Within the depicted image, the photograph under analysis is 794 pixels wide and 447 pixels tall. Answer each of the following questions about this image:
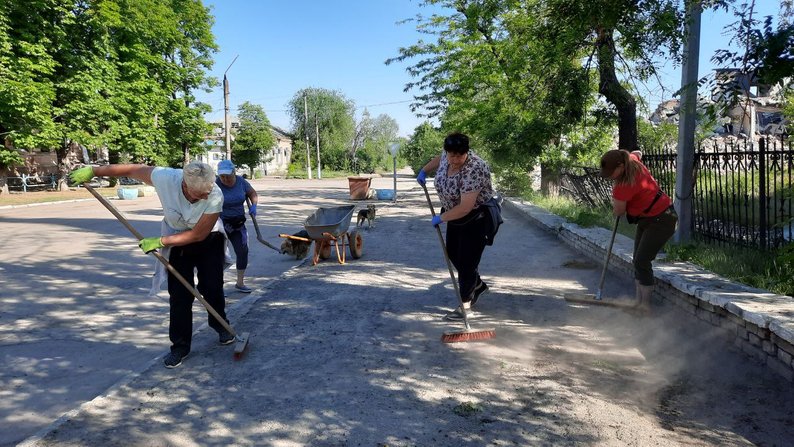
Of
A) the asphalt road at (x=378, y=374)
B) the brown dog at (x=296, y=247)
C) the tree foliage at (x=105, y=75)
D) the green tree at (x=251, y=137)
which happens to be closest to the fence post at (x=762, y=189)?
the asphalt road at (x=378, y=374)

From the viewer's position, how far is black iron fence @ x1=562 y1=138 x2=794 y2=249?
5.52 m

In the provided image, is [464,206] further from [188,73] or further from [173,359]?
[188,73]

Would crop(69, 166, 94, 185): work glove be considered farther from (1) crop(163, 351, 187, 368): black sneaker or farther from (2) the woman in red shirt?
(2) the woman in red shirt

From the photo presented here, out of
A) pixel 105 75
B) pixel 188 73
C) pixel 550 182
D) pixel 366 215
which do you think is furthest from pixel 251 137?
pixel 366 215

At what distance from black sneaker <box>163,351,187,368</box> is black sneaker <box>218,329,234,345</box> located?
0.39 metres

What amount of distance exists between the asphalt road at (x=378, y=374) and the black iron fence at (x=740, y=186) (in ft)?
4.89

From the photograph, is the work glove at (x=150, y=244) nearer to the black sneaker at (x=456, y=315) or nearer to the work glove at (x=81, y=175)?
the work glove at (x=81, y=175)

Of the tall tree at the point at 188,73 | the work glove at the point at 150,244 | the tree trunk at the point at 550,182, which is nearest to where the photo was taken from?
the work glove at the point at 150,244

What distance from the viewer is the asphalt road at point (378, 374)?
119 inches

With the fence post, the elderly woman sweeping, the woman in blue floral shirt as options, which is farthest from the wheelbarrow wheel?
the fence post

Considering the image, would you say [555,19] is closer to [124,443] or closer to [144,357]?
[144,357]

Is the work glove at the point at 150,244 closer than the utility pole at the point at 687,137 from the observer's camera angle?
Yes

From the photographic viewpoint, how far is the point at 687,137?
594 centimetres

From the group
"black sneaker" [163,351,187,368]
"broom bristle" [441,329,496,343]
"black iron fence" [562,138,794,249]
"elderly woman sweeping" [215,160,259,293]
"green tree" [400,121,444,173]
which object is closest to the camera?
"black sneaker" [163,351,187,368]
